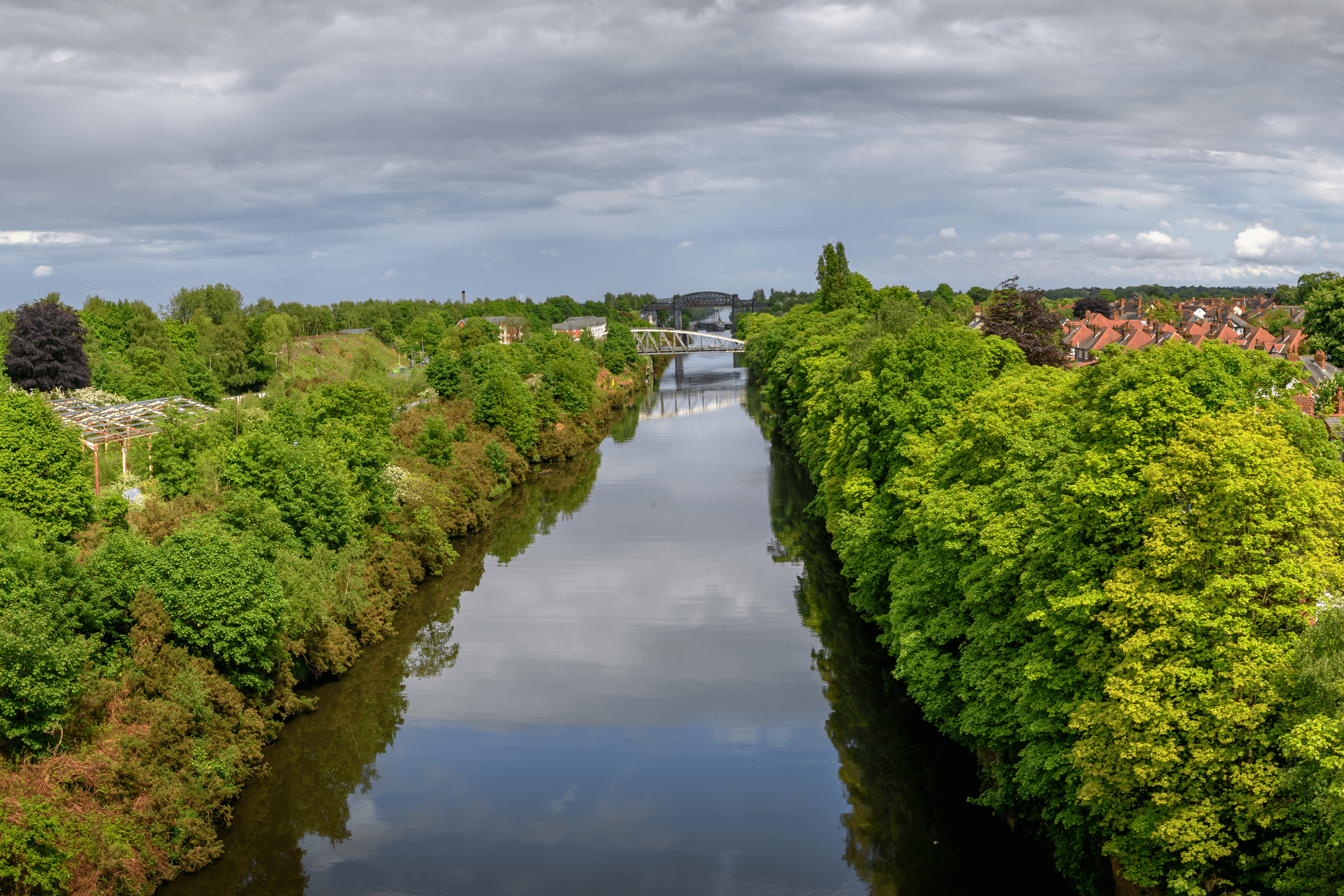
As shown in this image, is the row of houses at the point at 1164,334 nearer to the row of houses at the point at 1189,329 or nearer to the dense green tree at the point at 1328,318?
the row of houses at the point at 1189,329

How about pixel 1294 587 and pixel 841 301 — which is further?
pixel 841 301

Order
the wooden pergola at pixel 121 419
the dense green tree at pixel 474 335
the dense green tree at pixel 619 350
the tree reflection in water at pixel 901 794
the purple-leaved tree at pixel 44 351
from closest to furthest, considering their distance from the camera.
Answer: the tree reflection in water at pixel 901 794, the wooden pergola at pixel 121 419, the purple-leaved tree at pixel 44 351, the dense green tree at pixel 474 335, the dense green tree at pixel 619 350

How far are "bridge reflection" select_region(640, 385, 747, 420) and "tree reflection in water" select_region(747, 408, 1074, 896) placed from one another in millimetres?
75063

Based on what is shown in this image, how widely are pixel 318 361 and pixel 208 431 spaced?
205ft

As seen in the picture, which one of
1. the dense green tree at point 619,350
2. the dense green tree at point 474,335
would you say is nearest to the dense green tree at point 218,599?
the dense green tree at point 474,335

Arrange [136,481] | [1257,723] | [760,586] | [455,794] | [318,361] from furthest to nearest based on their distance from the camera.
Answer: [318,361], [760,586], [136,481], [455,794], [1257,723]

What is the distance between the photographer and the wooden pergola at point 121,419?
41.7m

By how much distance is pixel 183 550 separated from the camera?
27.5 meters

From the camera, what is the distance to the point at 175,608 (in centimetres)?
2675

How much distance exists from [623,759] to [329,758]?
8159 millimetres

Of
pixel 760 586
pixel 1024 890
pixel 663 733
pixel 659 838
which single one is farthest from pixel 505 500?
pixel 1024 890

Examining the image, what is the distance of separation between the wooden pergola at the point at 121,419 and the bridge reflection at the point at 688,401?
6272cm

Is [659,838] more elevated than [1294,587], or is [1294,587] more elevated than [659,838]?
[1294,587]

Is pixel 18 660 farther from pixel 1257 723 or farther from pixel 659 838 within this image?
pixel 1257 723
